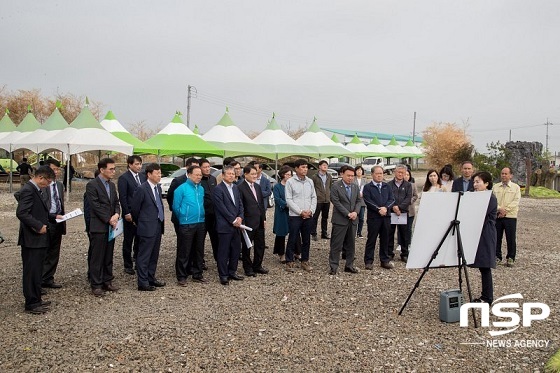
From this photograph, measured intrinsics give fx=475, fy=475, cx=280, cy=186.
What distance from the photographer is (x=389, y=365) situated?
13.3 ft

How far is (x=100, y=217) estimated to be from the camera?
5.78m

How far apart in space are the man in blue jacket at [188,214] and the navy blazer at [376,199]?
267 cm

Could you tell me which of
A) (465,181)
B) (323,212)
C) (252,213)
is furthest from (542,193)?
(252,213)

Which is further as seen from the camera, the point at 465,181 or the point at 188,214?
the point at 465,181

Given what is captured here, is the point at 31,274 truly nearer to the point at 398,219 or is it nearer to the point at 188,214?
the point at 188,214

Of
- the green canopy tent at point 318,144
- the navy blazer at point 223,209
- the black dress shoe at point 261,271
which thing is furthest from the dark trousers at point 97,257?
the green canopy tent at point 318,144

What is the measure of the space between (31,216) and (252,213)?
115 inches

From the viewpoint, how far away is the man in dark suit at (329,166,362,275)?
23.3 feet

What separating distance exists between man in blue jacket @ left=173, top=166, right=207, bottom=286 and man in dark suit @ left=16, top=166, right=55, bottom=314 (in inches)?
65.9

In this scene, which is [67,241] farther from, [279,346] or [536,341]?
[536,341]

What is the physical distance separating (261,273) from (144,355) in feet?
10.4

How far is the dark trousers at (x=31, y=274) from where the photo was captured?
5.15 m

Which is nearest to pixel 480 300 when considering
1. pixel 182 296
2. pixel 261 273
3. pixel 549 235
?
pixel 261 273

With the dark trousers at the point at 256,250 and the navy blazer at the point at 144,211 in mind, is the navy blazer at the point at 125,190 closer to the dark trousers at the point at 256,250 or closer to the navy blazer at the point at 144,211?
the navy blazer at the point at 144,211
